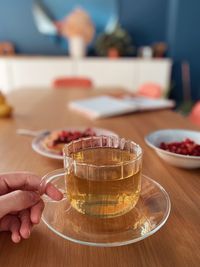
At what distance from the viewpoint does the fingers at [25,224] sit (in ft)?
1.24

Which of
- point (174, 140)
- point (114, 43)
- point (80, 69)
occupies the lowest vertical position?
point (80, 69)

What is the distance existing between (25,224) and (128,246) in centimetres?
15

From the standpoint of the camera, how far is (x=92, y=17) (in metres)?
3.18

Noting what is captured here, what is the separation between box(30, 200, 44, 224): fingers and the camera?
1.29ft

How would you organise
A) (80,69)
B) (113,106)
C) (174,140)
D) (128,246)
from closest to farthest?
(128,246)
(174,140)
(113,106)
(80,69)

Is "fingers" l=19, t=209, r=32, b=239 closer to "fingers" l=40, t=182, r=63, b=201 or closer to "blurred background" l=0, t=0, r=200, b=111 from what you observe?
"fingers" l=40, t=182, r=63, b=201

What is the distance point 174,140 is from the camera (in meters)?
0.74

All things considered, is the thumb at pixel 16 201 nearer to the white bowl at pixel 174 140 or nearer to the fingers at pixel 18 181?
the fingers at pixel 18 181

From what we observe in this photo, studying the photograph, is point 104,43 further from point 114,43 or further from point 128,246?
point 128,246

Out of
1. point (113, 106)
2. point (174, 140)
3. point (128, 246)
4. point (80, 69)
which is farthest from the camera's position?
point (80, 69)

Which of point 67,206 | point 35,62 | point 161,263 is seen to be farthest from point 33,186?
point 35,62

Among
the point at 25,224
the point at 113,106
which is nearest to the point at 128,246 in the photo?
the point at 25,224

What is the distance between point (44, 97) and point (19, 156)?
0.82 m

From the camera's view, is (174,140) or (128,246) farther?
(174,140)
